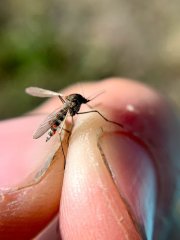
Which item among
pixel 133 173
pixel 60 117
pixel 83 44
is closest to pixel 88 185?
pixel 133 173

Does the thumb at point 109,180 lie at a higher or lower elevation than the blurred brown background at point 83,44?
lower

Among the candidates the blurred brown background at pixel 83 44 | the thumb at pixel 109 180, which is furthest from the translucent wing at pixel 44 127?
the blurred brown background at pixel 83 44

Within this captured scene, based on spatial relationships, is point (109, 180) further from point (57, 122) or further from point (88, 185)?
point (57, 122)

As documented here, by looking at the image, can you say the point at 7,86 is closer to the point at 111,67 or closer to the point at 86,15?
the point at 111,67

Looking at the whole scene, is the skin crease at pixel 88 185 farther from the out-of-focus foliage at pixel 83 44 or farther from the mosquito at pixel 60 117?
the out-of-focus foliage at pixel 83 44

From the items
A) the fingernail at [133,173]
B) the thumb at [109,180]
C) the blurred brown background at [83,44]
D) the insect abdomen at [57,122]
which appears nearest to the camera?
the thumb at [109,180]

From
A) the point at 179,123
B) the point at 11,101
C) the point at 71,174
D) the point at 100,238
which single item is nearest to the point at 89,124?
the point at 71,174

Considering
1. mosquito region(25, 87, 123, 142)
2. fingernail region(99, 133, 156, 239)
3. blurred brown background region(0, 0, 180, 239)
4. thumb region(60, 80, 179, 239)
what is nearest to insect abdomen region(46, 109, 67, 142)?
mosquito region(25, 87, 123, 142)
